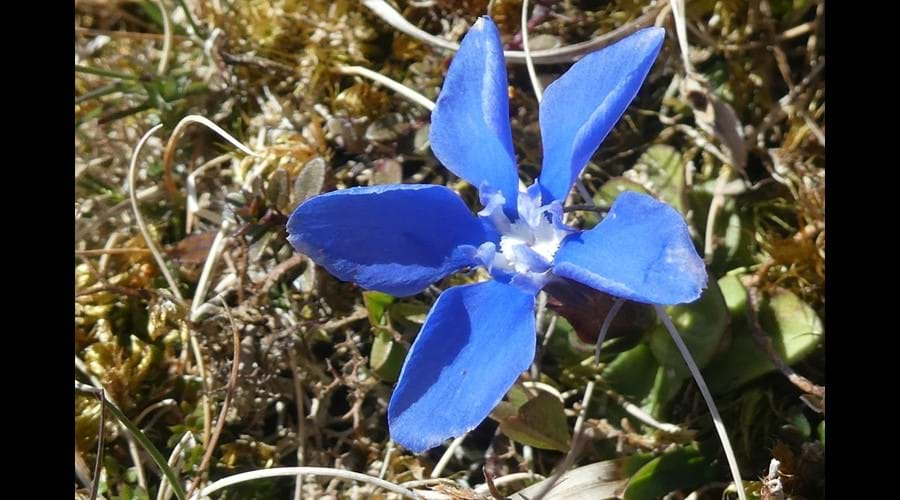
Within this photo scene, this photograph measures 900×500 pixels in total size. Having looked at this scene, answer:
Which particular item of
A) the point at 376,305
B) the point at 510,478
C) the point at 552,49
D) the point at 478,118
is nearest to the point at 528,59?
the point at 552,49

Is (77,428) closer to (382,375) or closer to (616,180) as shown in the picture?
(382,375)

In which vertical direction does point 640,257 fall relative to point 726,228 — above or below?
above

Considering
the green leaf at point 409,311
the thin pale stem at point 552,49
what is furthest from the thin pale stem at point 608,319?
the thin pale stem at point 552,49

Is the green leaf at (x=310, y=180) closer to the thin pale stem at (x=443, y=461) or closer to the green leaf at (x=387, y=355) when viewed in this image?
the green leaf at (x=387, y=355)

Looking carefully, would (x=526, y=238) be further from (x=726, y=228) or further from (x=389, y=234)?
(x=726, y=228)

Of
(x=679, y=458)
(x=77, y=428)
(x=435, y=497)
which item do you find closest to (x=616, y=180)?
(x=679, y=458)

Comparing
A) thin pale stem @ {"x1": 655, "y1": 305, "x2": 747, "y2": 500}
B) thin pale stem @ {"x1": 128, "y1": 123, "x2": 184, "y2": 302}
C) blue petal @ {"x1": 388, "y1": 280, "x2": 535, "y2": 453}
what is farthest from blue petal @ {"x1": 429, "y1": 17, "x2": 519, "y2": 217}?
thin pale stem @ {"x1": 128, "y1": 123, "x2": 184, "y2": 302}
